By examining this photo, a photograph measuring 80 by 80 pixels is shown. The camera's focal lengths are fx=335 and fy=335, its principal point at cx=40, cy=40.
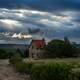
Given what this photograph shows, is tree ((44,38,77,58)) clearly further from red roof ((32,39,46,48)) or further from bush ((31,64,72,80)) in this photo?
bush ((31,64,72,80))

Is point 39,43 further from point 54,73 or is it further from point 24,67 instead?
point 54,73

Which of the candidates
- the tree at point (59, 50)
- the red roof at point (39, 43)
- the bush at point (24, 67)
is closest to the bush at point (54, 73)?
the bush at point (24, 67)

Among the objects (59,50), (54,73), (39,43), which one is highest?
(54,73)

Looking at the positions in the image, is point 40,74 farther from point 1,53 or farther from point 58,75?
point 1,53

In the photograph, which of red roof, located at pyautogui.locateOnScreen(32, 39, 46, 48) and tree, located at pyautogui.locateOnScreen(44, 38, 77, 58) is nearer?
tree, located at pyautogui.locateOnScreen(44, 38, 77, 58)

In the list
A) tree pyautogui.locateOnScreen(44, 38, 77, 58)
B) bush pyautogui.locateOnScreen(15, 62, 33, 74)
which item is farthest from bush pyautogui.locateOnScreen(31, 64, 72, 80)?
tree pyautogui.locateOnScreen(44, 38, 77, 58)

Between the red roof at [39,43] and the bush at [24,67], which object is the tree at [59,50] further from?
the bush at [24,67]

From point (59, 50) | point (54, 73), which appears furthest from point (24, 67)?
point (59, 50)

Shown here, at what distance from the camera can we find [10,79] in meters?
33.4

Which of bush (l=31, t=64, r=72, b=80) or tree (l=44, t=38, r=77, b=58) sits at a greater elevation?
bush (l=31, t=64, r=72, b=80)

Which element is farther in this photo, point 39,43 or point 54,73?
point 39,43

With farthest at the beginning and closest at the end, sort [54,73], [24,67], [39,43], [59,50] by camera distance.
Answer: [39,43] < [59,50] < [24,67] < [54,73]

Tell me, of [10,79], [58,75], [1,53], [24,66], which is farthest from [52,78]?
[1,53]

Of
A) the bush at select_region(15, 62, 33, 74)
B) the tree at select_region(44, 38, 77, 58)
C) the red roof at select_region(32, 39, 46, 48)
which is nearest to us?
the bush at select_region(15, 62, 33, 74)
